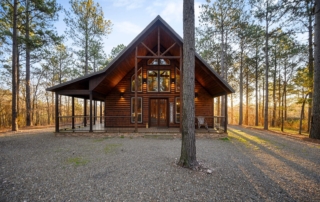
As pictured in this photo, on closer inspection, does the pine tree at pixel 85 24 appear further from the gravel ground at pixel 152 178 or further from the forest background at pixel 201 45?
the gravel ground at pixel 152 178

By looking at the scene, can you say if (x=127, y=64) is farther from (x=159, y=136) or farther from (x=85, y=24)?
(x=85, y=24)

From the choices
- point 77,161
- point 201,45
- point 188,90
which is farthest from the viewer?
point 201,45

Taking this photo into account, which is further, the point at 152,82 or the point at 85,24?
the point at 85,24

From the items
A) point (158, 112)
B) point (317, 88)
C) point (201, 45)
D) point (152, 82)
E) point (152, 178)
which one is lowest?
point (152, 178)

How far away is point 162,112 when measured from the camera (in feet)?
35.2

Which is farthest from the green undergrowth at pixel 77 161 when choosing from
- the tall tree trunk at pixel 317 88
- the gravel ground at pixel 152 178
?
the tall tree trunk at pixel 317 88

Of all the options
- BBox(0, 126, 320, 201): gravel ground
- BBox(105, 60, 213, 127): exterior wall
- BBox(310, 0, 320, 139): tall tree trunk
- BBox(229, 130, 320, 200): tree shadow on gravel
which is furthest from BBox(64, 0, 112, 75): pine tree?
BBox(229, 130, 320, 200): tree shadow on gravel

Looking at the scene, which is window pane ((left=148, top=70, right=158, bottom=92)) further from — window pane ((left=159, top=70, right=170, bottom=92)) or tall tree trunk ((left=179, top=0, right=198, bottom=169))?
tall tree trunk ((left=179, top=0, right=198, bottom=169))

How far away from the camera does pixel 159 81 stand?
35.0 ft

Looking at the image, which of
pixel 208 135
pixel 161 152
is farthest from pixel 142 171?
pixel 208 135

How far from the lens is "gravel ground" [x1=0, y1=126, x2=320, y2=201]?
267cm

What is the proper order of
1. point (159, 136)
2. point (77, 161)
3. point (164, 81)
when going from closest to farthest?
point (77, 161), point (159, 136), point (164, 81)

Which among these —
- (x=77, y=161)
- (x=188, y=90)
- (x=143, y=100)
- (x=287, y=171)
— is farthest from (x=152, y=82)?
(x=287, y=171)

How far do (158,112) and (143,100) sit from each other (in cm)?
142
